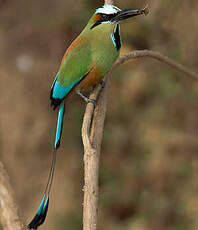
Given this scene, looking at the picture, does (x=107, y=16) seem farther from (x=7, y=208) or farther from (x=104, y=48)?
(x=7, y=208)

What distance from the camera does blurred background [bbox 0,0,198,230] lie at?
3086mm

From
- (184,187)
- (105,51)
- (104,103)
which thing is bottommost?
(184,187)

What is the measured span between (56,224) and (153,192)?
2.29 feet

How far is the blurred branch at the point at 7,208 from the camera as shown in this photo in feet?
3.77

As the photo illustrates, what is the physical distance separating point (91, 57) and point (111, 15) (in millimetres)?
177

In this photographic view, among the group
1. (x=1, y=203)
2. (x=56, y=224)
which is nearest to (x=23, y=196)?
(x=56, y=224)

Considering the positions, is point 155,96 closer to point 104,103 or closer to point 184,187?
point 184,187

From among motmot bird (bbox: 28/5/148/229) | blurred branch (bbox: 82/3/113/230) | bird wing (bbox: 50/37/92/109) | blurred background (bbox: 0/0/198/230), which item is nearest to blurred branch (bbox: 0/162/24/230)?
blurred branch (bbox: 82/3/113/230)

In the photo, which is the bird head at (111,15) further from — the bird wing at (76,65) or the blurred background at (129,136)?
the blurred background at (129,136)

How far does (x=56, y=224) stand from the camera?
10.4 ft

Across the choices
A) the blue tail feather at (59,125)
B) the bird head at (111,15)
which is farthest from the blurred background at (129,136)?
the blue tail feather at (59,125)

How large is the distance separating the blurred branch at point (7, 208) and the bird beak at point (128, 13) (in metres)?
0.67

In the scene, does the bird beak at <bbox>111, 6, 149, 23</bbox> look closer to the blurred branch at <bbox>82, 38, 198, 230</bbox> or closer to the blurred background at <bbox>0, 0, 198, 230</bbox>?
the blurred branch at <bbox>82, 38, 198, 230</bbox>

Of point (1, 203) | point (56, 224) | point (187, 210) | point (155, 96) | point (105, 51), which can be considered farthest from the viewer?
point (155, 96)
